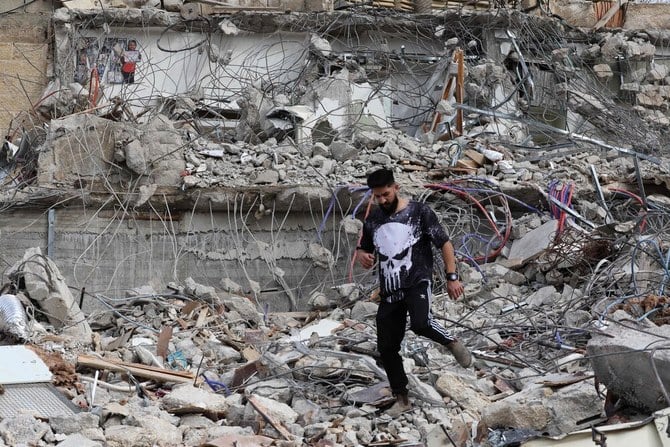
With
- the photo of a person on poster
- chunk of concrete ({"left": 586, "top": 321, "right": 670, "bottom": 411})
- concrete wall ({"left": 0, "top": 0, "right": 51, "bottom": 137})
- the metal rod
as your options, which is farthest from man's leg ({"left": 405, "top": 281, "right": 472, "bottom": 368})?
the photo of a person on poster

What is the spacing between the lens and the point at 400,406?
7629 millimetres

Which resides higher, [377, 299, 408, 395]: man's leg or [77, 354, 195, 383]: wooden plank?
[377, 299, 408, 395]: man's leg

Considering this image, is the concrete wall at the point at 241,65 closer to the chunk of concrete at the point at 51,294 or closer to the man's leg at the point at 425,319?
the chunk of concrete at the point at 51,294

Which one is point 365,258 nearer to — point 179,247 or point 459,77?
point 179,247

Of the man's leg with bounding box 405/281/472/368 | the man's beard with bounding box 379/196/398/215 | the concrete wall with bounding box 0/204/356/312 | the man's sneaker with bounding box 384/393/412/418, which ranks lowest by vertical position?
the concrete wall with bounding box 0/204/356/312

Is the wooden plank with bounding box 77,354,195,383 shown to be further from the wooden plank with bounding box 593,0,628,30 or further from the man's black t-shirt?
the wooden plank with bounding box 593,0,628,30

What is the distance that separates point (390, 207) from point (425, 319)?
2.41 feet

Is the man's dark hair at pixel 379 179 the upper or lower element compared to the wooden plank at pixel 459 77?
upper

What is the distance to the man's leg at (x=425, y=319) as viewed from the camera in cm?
736

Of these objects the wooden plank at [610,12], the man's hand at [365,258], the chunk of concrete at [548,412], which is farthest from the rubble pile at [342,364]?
the wooden plank at [610,12]

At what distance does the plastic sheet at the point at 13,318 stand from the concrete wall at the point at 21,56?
6.98 m

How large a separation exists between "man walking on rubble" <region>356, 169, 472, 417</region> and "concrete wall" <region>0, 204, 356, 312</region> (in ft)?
18.8

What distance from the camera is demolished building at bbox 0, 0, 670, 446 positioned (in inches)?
304

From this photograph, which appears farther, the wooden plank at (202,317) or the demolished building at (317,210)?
the wooden plank at (202,317)
